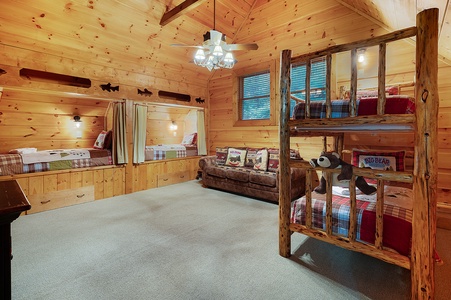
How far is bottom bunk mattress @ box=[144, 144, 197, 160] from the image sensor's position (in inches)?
190

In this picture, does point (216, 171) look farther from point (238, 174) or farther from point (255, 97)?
point (255, 97)

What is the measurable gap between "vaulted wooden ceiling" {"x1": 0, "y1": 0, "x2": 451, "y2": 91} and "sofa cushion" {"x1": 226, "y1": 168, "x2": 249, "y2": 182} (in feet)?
8.07

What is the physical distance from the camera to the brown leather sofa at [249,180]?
3721mm

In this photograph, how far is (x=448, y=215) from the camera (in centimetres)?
288

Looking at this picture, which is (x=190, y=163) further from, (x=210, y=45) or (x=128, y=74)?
(x=210, y=45)

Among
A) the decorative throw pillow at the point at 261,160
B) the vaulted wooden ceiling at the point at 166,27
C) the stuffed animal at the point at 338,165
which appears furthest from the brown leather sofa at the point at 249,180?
the vaulted wooden ceiling at the point at 166,27

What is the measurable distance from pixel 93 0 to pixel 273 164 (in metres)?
3.79

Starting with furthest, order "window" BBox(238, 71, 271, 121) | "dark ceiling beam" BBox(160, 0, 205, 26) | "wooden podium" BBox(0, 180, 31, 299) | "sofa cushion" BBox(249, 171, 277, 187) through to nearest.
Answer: "window" BBox(238, 71, 271, 121) → "sofa cushion" BBox(249, 171, 277, 187) → "dark ceiling beam" BBox(160, 0, 205, 26) → "wooden podium" BBox(0, 180, 31, 299)

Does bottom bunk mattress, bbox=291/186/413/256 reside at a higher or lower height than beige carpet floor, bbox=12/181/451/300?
higher

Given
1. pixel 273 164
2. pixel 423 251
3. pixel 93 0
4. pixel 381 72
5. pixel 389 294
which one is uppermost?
pixel 93 0

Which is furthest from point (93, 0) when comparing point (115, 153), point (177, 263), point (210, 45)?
point (177, 263)

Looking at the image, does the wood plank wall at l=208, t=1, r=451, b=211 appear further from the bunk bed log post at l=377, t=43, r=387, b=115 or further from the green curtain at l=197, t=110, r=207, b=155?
the bunk bed log post at l=377, t=43, r=387, b=115

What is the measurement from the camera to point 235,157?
4.65m

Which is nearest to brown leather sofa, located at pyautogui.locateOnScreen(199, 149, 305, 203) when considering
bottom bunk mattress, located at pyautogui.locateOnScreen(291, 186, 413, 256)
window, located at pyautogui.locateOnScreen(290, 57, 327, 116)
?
window, located at pyautogui.locateOnScreen(290, 57, 327, 116)
